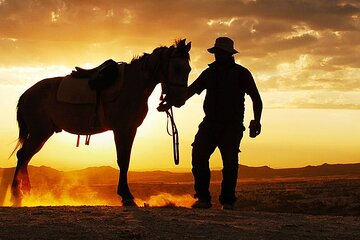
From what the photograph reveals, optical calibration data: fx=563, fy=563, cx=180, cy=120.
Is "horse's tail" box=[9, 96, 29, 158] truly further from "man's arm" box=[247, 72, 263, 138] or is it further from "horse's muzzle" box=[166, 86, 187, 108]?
"man's arm" box=[247, 72, 263, 138]

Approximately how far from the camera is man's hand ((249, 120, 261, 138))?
9.49m

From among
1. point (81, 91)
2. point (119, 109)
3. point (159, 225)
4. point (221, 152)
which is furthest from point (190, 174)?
point (159, 225)

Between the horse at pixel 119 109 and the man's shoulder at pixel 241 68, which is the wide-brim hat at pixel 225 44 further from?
the horse at pixel 119 109

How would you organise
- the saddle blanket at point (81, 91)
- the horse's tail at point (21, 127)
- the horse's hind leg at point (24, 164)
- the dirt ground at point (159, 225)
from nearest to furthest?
1. the dirt ground at point (159, 225)
2. the saddle blanket at point (81, 91)
3. the horse's hind leg at point (24, 164)
4. the horse's tail at point (21, 127)

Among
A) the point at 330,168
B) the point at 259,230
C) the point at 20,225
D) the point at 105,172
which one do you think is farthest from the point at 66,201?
the point at 105,172

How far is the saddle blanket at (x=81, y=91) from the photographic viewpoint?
1016 centimetres

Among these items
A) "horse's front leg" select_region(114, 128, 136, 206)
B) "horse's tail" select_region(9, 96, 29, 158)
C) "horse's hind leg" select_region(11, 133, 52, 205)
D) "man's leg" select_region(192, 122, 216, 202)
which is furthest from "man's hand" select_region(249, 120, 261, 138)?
"horse's tail" select_region(9, 96, 29, 158)

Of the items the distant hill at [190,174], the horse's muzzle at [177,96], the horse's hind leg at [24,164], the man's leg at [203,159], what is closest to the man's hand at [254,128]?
the man's leg at [203,159]

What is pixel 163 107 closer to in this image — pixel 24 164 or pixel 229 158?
pixel 229 158

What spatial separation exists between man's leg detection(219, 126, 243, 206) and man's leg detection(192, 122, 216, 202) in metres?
0.23

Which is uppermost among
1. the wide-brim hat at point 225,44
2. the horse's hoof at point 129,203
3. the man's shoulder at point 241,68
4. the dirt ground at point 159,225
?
the wide-brim hat at point 225,44

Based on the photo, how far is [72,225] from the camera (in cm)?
652

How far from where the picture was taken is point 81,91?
35.3 feet

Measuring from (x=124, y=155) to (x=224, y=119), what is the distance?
1845 mm
